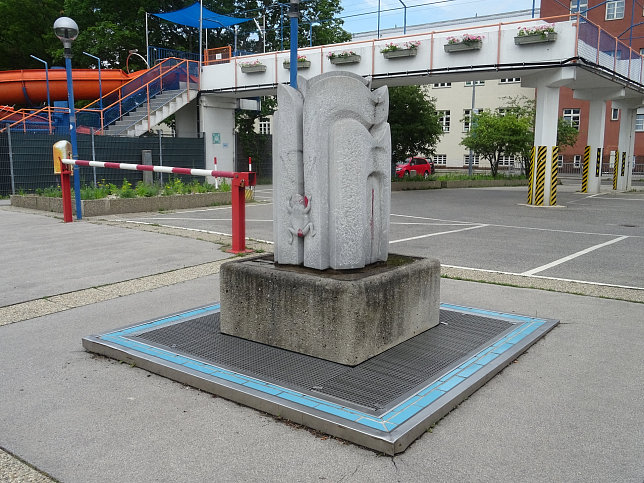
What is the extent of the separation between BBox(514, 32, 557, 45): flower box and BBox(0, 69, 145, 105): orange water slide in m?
16.8

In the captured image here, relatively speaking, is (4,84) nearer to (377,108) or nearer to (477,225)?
(477,225)

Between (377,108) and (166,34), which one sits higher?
(166,34)

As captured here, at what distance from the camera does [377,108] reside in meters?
5.05

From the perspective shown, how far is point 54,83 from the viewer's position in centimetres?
2744

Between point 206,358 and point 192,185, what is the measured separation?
48.3ft

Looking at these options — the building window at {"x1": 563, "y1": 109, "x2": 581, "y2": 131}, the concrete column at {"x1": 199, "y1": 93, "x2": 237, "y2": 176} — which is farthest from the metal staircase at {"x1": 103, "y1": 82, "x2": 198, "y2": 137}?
the building window at {"x1": 563, "y1": 109, "x2": 581, "y2": 131}

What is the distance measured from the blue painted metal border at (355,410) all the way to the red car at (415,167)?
32.5 meters

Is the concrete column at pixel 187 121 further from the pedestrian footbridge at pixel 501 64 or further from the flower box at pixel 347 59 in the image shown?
the flower box at pixel 347 59

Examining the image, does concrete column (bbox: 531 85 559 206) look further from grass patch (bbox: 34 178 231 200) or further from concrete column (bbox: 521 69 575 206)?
grass patch (bbox: 34 178 231 200)

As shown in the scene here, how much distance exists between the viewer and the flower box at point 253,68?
25531 mm

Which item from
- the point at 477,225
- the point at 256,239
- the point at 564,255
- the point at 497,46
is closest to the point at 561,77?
the point at 497,46

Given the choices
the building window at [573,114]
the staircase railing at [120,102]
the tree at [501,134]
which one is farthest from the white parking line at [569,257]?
the building window at [573,114]

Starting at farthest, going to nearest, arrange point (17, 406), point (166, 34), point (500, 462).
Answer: point (166, 34) < point (17, 406) < point (500, 462)

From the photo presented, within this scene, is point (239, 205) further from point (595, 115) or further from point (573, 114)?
point (573, 114)
